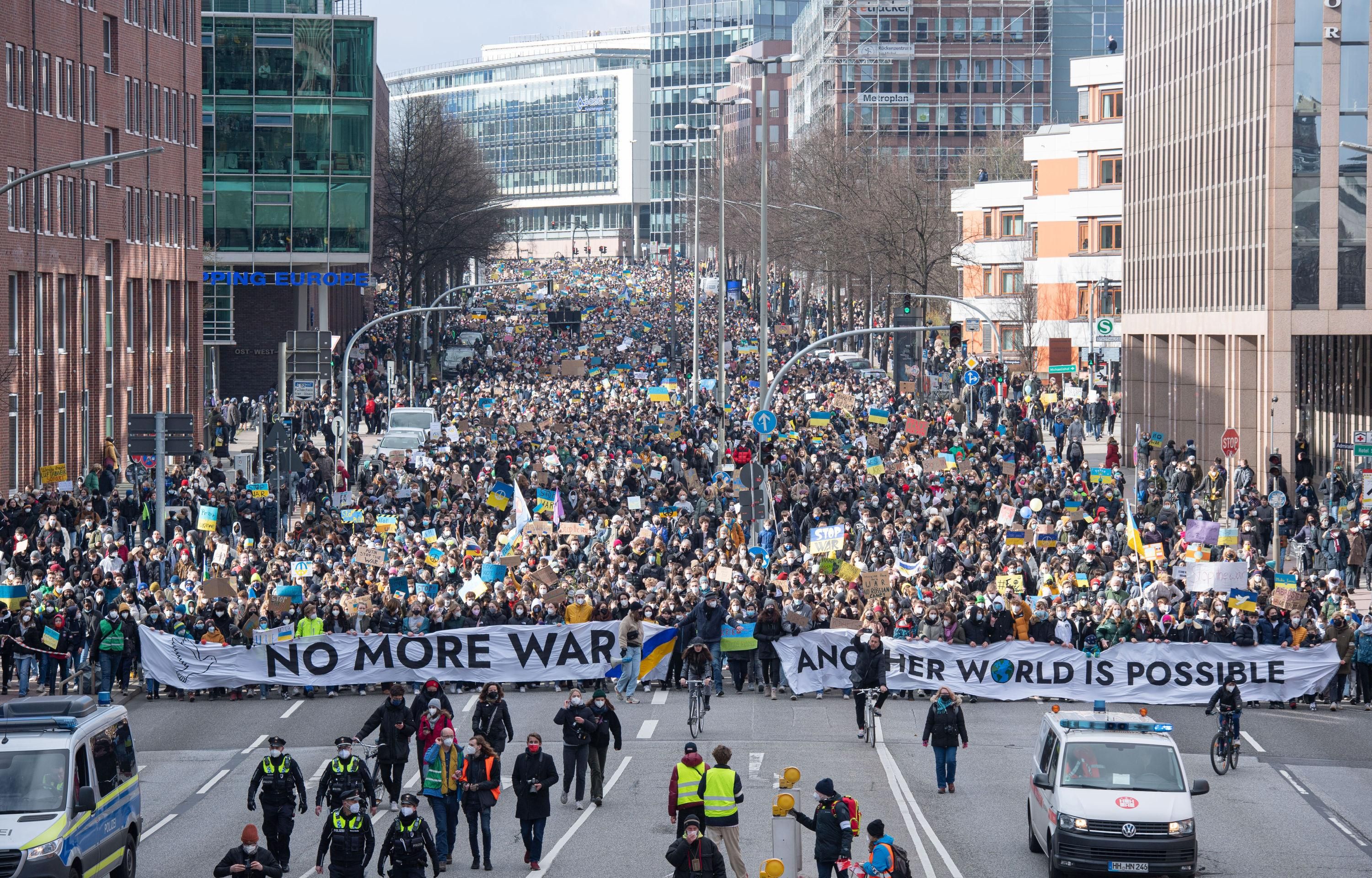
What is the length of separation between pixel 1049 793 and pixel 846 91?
113057mm

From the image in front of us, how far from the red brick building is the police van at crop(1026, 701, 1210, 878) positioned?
35.6 meters

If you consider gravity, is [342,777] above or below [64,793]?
below

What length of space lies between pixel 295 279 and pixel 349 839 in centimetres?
6698

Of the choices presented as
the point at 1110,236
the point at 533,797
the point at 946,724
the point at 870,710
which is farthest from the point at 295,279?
the point at 533,797

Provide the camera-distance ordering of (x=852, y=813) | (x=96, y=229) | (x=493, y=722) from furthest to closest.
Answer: (x=96, y=229) < (x=493, y=722) < (x=852, y=813)

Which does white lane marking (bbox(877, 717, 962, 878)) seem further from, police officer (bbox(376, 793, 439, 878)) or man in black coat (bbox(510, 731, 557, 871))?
police officer (bbox(376, 793, 439, 878))

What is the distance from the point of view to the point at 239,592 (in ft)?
103

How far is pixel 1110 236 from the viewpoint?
80688 millimetres

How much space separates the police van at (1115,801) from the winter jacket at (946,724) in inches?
101

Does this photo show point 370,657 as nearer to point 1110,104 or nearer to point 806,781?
point 806,781

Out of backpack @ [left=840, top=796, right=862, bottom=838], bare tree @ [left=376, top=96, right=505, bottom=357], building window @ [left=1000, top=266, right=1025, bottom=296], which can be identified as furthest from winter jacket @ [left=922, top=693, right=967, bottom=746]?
building window @ [left=1000, top=266, right=1025, bottom=296]

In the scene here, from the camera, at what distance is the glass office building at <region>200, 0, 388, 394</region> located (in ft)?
257

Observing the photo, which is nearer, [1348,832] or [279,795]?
[279,795]

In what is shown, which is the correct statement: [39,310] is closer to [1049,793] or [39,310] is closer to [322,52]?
[322,52]
